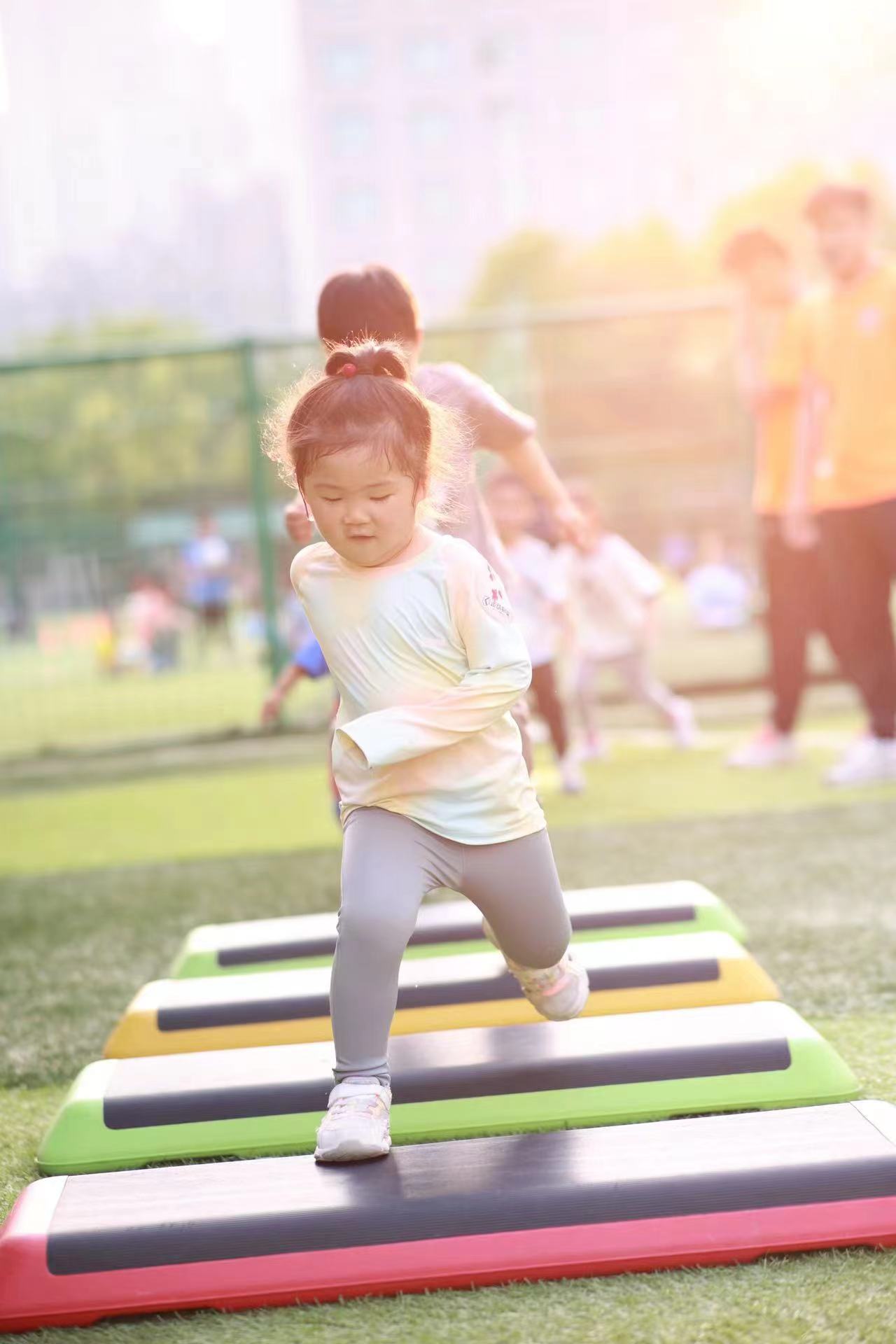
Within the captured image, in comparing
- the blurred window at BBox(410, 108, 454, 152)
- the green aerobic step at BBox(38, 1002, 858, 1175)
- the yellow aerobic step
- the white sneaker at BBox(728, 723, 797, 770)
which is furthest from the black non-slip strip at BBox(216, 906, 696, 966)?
the blurred window at BBox(410, 108, 454, 152)

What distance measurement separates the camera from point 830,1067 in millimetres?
2719

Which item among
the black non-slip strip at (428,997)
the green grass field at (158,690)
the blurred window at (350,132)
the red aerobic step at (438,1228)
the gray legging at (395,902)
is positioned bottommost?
the green grass field at (158,690)

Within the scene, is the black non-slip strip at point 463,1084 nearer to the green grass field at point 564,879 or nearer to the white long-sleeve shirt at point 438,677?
the green grass field at point 564,879

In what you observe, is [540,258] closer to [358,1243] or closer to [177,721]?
[177,721]

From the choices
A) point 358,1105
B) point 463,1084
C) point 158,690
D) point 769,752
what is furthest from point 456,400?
point 158,690

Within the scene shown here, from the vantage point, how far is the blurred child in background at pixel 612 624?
7801 mm

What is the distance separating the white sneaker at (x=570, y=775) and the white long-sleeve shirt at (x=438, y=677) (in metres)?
4.16

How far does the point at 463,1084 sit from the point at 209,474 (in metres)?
9.98

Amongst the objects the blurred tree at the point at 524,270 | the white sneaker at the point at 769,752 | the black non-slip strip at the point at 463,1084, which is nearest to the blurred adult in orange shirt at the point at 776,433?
the white sneaker at the point at 769,752

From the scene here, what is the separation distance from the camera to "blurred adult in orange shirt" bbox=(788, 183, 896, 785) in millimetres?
5883

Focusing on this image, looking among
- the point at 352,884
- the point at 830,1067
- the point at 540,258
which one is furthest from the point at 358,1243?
the point at 540,258

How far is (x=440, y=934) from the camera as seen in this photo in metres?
3.76

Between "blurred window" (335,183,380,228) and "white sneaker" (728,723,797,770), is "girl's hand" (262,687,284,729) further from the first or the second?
"blurred window" (335,183,380,228)

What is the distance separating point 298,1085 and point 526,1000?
61 centimetres
